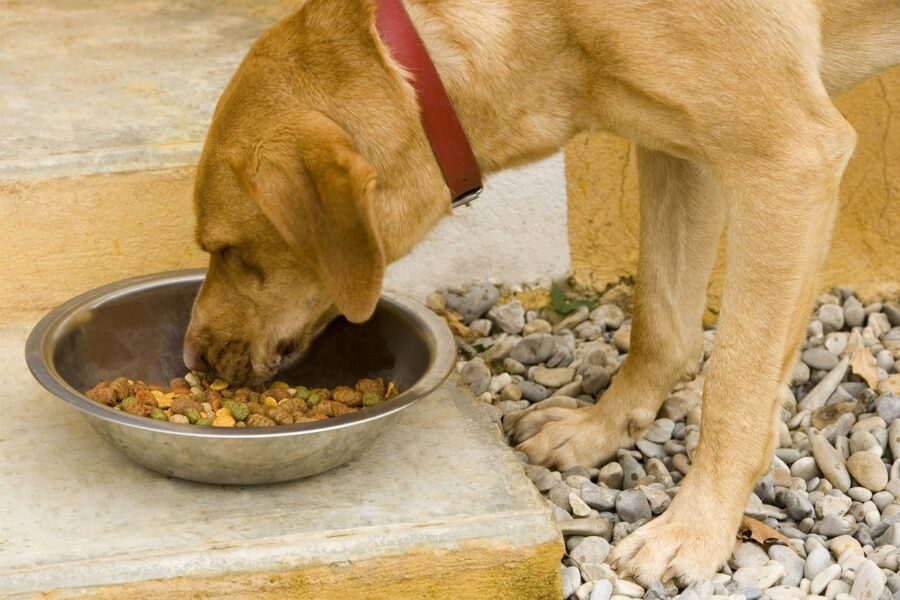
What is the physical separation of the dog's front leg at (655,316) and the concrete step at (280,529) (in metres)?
0.46

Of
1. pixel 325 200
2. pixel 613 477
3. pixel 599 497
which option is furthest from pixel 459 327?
pixel 325 200

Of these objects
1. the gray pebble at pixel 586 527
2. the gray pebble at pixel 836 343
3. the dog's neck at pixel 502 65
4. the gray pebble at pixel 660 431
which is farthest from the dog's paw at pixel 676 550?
the gray pebble at pixel 836 343

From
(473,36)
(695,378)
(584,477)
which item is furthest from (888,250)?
(473,36)

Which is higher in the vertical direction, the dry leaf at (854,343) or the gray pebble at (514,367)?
the gray pebble at (514,367)

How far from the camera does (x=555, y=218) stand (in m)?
4.68

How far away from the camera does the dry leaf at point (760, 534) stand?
332cm

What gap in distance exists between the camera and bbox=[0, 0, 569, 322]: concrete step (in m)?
3.93

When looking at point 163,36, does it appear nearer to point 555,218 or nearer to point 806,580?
point 555,218

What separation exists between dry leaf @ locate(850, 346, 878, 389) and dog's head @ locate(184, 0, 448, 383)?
5.93 ft

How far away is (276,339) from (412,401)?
45 centimetres

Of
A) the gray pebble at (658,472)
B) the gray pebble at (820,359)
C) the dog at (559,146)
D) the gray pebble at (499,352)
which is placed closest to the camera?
the dog at (559,146)

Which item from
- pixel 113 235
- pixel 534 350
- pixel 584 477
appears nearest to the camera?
pixel 584 477

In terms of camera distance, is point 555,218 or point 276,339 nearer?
point 276,339

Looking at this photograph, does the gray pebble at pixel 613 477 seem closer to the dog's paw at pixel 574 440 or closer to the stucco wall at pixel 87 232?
the dog's paw at pixel 574 440
